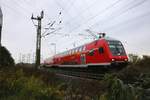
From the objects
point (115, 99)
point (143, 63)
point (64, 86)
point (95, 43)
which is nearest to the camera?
point (115, 99)

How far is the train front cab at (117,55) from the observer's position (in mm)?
19656

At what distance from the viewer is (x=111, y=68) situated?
1975 cm

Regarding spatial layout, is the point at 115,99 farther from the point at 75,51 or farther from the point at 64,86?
the point at 75,51

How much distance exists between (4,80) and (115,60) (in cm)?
1230

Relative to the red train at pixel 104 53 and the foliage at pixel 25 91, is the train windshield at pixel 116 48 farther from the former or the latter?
the foliage at pixel 25 91

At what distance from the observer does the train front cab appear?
19656mm

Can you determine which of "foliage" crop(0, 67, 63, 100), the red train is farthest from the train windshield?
"foliage" crop(0, 67, 63, 100)

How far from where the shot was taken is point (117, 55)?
20.4 meters

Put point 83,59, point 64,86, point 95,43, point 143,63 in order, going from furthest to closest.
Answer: point 143,63 → point 83,59 → point 95,43 → point 64,86

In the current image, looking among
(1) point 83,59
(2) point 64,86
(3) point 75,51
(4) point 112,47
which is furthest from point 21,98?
(3) point 75,51

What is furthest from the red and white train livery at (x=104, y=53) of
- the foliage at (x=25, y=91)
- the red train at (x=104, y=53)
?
the foliage at (x=25, y=91)

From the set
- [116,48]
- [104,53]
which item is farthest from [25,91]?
[116,48]

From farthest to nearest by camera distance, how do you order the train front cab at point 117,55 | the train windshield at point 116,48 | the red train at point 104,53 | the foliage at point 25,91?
the train windshield at point 116,48 < the red train at point 104,53 < the train front cab at point 117,55 < the foliage at point 25,91

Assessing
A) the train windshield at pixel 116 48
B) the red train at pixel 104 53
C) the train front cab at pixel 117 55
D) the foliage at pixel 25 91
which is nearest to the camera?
the foliage at pixel 25 91
